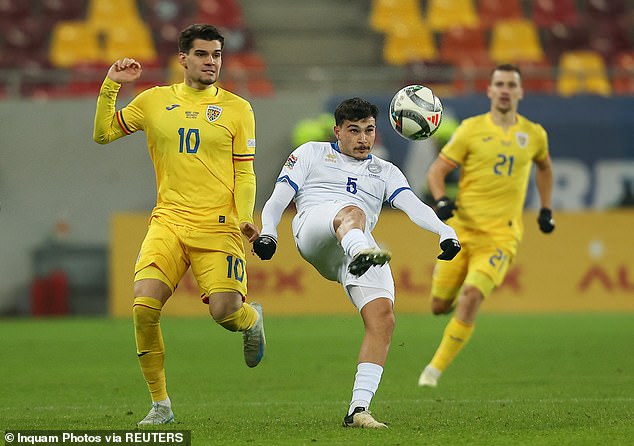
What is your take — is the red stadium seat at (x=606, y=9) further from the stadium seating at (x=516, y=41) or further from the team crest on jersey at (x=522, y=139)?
the team crest on jersey at (x=522, y=139)

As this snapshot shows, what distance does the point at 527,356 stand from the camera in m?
12.8

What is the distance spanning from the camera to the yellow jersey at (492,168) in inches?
427

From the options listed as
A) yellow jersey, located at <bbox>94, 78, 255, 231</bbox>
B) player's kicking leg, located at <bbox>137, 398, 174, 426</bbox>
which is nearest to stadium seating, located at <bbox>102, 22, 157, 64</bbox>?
yellow jersey, located at <bbox>94, 78, 255, 231</bbox>

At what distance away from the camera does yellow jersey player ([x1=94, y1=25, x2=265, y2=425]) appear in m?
7.66

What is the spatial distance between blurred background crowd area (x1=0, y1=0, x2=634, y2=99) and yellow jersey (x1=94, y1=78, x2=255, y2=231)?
1236 cm

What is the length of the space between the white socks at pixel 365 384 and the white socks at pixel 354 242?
2.31 feet

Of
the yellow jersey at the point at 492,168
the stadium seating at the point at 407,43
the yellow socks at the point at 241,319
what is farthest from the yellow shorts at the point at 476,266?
the stadium seating at the point at 407,43

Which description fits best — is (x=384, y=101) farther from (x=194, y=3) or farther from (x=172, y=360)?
(x=172, y=360)

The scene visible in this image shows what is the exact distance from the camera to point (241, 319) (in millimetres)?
8086

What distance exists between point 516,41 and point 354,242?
1662cm

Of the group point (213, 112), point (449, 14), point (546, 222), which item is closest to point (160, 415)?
point (213, 112)

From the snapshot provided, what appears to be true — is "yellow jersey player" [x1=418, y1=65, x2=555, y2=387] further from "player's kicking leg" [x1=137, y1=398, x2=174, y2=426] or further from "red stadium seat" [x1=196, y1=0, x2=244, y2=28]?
"red stadium seat" [x1=196, y1=0, x2=244, y2=28]

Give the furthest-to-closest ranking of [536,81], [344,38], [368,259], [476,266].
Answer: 1. [344,38]
2. [536,81]
3. [476,266]
4. [368,259]

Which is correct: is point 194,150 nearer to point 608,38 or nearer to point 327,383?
point 327,383
